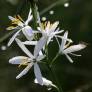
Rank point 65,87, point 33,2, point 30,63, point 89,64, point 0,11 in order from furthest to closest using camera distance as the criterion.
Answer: point 89,64
point 65,87
point 0,11
point 30,63
point 33,2

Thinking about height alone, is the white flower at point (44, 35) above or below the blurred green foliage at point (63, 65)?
above

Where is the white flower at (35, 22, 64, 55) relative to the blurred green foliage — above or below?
above

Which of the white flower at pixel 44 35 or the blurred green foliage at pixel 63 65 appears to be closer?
the white flower at pixel 44 35

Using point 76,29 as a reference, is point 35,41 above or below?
above

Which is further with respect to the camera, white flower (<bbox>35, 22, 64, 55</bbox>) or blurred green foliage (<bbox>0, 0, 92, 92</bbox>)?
blurred green foliage (<bbox>0, 0, 92, 92</bbox>)

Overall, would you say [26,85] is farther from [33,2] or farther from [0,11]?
[33,2]

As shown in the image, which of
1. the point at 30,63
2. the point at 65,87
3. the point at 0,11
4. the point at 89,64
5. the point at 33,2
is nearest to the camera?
the point at 33,2

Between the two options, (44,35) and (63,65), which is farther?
(63,65)

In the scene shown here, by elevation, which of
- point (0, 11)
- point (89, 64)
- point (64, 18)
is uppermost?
point (0, 11)

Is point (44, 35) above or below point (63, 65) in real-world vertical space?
above

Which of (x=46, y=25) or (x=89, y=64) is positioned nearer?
(x=46, y=25)

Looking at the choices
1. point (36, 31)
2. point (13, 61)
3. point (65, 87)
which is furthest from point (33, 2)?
point (65, 87)
